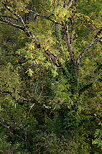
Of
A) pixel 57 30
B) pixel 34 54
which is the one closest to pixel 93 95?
pixel 57 30

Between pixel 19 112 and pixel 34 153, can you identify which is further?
pixel 19 112

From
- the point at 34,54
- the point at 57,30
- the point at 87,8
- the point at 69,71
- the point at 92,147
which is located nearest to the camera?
the point at 34,54

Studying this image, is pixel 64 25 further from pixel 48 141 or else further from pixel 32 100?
pixel 48 141

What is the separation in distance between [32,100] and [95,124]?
4.35 m

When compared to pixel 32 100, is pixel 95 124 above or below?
below

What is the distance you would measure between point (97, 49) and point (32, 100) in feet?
13.5

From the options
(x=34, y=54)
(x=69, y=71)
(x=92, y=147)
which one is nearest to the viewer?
(x=34, y=54)

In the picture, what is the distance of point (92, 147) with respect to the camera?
887cm

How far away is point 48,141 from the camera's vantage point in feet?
23.2

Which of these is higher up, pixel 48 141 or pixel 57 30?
pixel 57 30

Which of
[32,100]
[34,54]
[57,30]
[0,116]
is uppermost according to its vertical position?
[57,30]

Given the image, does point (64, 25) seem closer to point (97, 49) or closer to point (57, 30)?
point (57, 30)

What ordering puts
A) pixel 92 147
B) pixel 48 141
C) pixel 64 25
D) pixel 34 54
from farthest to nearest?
pixel 92 147 → pixel 48 141 → pixel 64 25 → pixel 34 54

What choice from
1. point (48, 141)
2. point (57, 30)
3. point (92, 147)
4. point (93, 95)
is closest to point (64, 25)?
point (57, 30)
